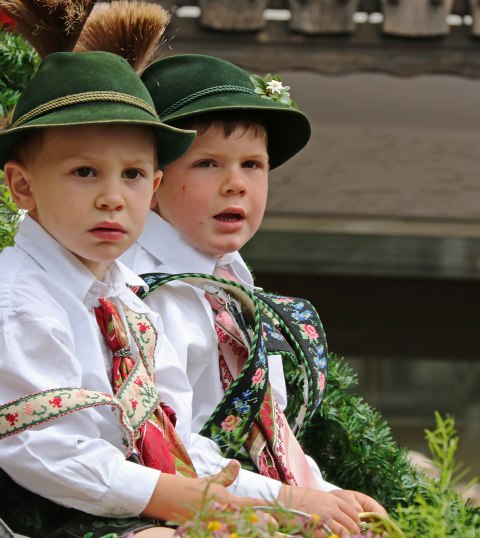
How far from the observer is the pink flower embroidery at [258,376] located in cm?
216

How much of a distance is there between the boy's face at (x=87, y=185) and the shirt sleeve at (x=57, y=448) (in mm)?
153

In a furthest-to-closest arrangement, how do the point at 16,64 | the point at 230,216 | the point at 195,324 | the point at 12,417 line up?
the point at 16,64, the point at 230,216, the point at 195,324, the point at 12,417

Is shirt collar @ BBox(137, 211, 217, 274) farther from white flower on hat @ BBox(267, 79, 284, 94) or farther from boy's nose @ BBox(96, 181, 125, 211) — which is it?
boy's nose @ BBox(96, 181, 125, 211)

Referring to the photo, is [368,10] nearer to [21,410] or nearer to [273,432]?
[273,432]

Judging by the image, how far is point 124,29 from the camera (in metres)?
2.11

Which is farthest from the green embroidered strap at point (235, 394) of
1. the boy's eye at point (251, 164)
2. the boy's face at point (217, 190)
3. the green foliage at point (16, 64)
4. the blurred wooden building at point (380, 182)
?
the blurred wooden building at point (380, 182)

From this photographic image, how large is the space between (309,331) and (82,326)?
750mm

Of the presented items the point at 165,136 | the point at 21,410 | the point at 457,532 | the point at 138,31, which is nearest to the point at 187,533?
the point at 457,532

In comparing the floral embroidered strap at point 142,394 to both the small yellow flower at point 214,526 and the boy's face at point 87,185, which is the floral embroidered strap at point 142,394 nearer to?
the boy's face at point 87,185

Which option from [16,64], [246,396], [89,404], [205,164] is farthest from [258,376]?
[16,64]

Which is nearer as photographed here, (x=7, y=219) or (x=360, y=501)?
(x=360, y=501)

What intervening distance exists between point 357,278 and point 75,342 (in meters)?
6.49

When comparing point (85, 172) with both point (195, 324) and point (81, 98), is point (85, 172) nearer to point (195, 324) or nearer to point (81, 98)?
point (81, 98)

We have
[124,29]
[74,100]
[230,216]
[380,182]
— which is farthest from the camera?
[380,182]
